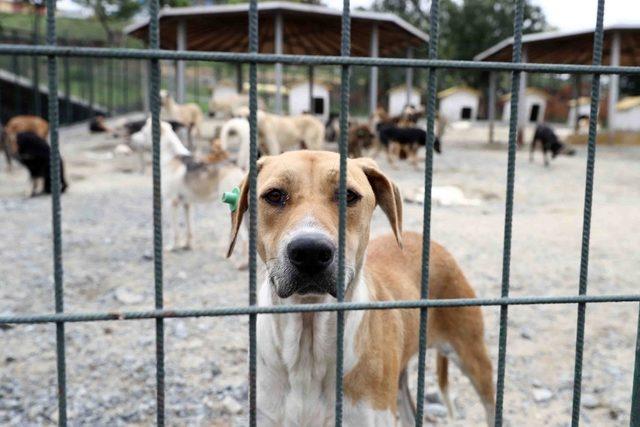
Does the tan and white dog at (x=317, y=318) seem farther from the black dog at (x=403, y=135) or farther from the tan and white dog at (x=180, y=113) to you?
the tan and white dog at (x=180, y=113)

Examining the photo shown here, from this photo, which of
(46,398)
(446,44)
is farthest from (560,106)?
(46,398)

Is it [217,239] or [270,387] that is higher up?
[270,387]

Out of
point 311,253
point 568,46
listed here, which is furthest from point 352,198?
point 568,46

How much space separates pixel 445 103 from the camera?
38312mm

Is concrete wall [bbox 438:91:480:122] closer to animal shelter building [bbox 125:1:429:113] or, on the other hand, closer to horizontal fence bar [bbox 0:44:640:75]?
animal shelter building [bbox 125:1:429:113]

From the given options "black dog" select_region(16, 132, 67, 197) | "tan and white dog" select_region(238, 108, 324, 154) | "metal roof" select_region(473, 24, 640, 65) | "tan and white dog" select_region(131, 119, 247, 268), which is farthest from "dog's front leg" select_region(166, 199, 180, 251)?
"metal roof" select_region(473, 24, 640, 65)

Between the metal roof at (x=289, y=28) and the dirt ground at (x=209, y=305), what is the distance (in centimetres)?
620

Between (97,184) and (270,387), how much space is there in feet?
33.9

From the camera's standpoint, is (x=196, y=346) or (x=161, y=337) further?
(x=196, y=346)

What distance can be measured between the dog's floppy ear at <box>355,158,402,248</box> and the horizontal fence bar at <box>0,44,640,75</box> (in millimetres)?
594

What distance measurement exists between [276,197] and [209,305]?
3.31 meters

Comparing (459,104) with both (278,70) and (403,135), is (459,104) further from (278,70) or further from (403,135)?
(278,70)

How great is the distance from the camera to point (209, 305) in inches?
207

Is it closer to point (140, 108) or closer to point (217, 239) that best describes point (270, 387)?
point (217, 239)
